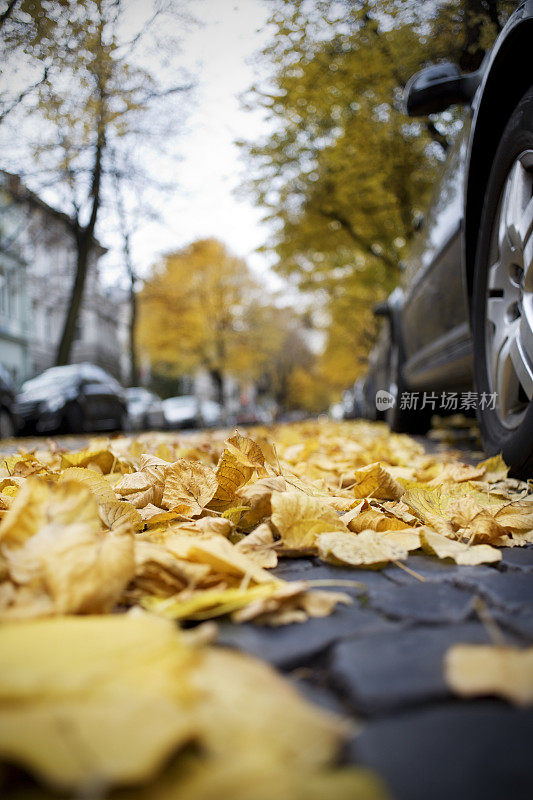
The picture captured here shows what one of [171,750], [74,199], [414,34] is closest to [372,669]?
[171,750]

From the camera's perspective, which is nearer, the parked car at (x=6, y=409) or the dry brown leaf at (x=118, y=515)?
the dry brown leaf at (x=118, y=515)

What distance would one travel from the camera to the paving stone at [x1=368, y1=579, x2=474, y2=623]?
1.07m

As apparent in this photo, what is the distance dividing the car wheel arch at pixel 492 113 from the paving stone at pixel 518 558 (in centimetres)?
155

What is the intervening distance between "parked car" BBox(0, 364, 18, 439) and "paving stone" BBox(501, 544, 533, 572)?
7380 mm

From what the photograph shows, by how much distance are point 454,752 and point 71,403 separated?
11062 millimetres

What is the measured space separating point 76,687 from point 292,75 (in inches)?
354

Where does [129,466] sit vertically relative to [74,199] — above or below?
below

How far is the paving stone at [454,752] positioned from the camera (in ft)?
1.94

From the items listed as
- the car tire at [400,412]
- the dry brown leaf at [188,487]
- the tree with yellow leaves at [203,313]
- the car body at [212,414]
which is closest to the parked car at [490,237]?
the dry brown leaf at [188,487]

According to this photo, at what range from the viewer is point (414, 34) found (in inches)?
186

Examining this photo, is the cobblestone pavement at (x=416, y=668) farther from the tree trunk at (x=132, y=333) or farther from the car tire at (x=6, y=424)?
the tree trunk at (x=132, y=333)

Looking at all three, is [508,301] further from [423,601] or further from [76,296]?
[76,296]

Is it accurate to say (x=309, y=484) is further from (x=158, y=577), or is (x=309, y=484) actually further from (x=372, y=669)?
(x=372, y=669)

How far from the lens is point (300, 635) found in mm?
972
